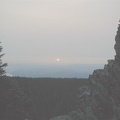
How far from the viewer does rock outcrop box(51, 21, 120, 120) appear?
2708cm

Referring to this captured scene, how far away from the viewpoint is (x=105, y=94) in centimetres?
2930

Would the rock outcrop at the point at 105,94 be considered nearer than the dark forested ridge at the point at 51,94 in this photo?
Yes

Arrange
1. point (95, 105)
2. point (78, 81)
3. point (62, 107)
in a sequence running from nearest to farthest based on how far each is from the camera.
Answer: point (95, 105), point (62, 107), point (78, 81)

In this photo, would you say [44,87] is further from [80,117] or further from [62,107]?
[80,117]

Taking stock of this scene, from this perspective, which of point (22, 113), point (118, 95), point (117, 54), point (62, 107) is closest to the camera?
point (118, 95)

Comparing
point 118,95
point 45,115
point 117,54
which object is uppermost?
point 117,54

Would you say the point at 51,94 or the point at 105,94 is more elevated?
the point at 105,94

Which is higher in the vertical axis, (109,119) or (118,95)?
(118,95)

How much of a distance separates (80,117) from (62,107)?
230 ft

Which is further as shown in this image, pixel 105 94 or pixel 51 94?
pixel 51 94

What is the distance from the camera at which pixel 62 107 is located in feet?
345

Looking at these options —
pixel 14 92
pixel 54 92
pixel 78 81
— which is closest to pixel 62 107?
pixel 54 92

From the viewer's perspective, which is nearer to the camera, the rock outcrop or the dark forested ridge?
the rock outcrop

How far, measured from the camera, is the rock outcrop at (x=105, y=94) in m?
27.1
